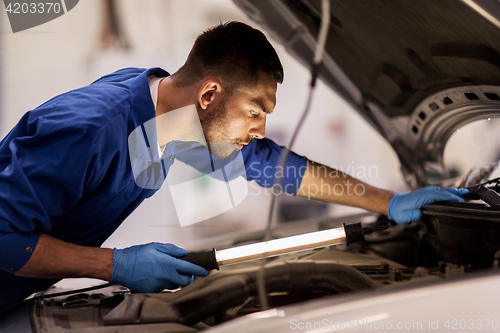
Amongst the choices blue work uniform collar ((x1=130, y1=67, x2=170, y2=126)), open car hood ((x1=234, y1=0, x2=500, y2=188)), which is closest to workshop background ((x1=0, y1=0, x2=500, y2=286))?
open car hood ((x1=234, y1=0, x2=500, y2=188))

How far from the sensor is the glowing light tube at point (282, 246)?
0.90 meters

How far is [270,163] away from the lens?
4.18ft

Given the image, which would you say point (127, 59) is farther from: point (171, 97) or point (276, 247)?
point (276, 247)

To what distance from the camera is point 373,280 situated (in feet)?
2.48

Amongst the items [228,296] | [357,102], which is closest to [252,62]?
[357,102]

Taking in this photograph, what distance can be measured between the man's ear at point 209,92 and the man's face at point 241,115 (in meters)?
0.03

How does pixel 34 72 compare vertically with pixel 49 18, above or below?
below

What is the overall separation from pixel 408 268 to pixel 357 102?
71 centimetres

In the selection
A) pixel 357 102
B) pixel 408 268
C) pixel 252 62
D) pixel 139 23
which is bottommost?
pixel 408 268

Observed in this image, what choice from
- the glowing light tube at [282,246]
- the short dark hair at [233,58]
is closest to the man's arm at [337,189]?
the glowing light tube at [282,246]

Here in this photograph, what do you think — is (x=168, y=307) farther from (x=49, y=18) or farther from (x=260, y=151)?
(x=49, y=18)

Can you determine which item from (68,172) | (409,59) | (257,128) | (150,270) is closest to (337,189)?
(257,128)

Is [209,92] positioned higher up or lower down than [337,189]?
higher up

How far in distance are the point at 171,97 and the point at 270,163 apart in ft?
1.55
